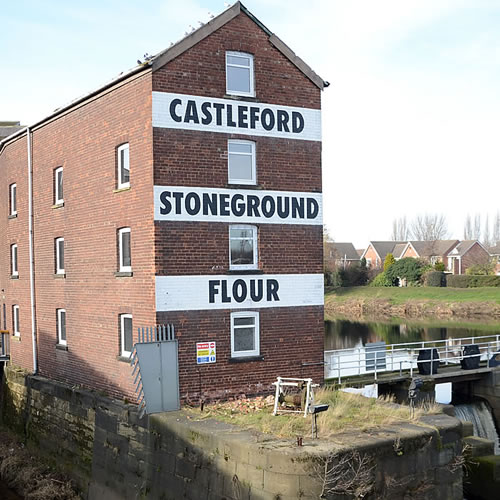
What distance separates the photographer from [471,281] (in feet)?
224

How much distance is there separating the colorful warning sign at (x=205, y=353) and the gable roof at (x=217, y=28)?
6.80 m

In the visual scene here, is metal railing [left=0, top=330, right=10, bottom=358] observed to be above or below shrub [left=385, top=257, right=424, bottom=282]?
below

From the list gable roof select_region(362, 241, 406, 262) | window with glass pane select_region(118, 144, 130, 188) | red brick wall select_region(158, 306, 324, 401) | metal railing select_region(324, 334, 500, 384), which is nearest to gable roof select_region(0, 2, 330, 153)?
window with glass pane select_region(118, 144, 130, 188)

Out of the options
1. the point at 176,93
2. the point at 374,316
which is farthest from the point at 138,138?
the point at 374,316

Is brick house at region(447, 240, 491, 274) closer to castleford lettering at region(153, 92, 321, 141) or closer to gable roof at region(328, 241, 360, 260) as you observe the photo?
gable roof at region(328, 241, 360, 260)

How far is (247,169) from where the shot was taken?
18266 millimetres

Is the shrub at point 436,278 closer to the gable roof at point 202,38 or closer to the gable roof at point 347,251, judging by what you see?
the gable roof at point 347,251

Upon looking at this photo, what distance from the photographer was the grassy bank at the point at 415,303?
6016cm

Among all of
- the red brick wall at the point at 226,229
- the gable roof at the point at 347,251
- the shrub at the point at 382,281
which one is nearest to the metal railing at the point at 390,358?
the red brick wall at the point at 226,229

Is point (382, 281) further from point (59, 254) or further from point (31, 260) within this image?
point (59, 254)

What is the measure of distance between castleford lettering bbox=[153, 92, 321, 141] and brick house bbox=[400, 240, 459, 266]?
8281 cm

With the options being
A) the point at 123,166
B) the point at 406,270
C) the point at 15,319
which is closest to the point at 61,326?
the point at 15,319

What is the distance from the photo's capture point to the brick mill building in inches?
672

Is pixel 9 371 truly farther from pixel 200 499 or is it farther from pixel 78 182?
pixel 200 499
